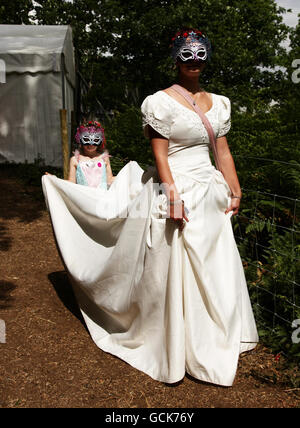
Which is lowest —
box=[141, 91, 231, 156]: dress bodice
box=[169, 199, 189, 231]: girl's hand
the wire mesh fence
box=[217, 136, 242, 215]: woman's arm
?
the wire mesh fence

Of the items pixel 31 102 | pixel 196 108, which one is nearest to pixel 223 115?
pixel 196 108

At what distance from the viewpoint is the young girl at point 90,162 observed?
459cm

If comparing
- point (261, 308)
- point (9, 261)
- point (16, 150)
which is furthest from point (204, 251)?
point (16, 150)

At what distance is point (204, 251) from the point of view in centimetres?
309

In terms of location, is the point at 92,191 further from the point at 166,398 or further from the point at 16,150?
the point at 16,150

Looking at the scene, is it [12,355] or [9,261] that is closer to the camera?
[12,355]

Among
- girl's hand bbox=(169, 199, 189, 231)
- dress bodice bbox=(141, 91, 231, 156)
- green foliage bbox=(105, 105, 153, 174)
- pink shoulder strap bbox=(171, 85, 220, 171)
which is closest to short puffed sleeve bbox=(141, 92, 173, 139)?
dress bodice bbox=(141, 91, 231, 156)

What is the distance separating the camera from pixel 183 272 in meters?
3.10

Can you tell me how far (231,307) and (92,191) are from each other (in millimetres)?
1678

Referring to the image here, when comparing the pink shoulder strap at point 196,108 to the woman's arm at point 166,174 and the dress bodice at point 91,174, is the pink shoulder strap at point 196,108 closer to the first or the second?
the woman's arm at point 166,174

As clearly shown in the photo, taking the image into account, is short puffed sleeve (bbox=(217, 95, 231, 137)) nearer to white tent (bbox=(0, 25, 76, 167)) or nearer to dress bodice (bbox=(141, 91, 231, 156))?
dress bodice (bbox=(141, 91, 231, 156))

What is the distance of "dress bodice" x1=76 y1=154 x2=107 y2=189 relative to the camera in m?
4.59

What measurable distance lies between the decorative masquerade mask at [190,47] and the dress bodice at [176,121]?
11.6 inches

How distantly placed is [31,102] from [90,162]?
838 centimetres
